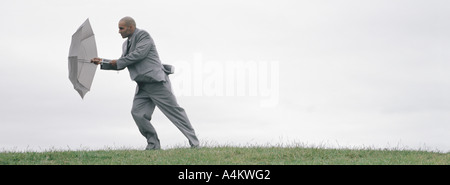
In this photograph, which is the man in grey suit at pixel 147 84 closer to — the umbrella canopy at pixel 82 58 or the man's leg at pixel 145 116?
the man's leg at pixel 145 116

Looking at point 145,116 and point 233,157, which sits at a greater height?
point 145,116

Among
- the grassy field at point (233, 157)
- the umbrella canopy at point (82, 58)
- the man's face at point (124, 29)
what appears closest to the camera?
the grassy field at point (233, 157)

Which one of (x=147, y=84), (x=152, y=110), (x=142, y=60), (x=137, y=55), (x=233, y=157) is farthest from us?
(x=152, y=110)

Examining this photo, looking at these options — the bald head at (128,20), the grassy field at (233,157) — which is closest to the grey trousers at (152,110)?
the grassy field at (233,157)

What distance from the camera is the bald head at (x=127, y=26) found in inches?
436

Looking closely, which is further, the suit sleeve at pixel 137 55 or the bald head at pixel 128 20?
the bald head at pixel 128 20

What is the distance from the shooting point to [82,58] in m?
10.9

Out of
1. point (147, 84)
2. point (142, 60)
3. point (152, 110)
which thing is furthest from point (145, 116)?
point (142, 60)

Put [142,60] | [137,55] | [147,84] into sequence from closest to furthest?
[137,55], [142,60], [147,84]

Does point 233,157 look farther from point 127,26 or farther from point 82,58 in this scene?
point 82,58

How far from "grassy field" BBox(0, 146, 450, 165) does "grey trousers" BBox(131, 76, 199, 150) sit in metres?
0.57

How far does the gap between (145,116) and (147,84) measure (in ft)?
2.12

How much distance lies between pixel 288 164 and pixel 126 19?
4445mm
